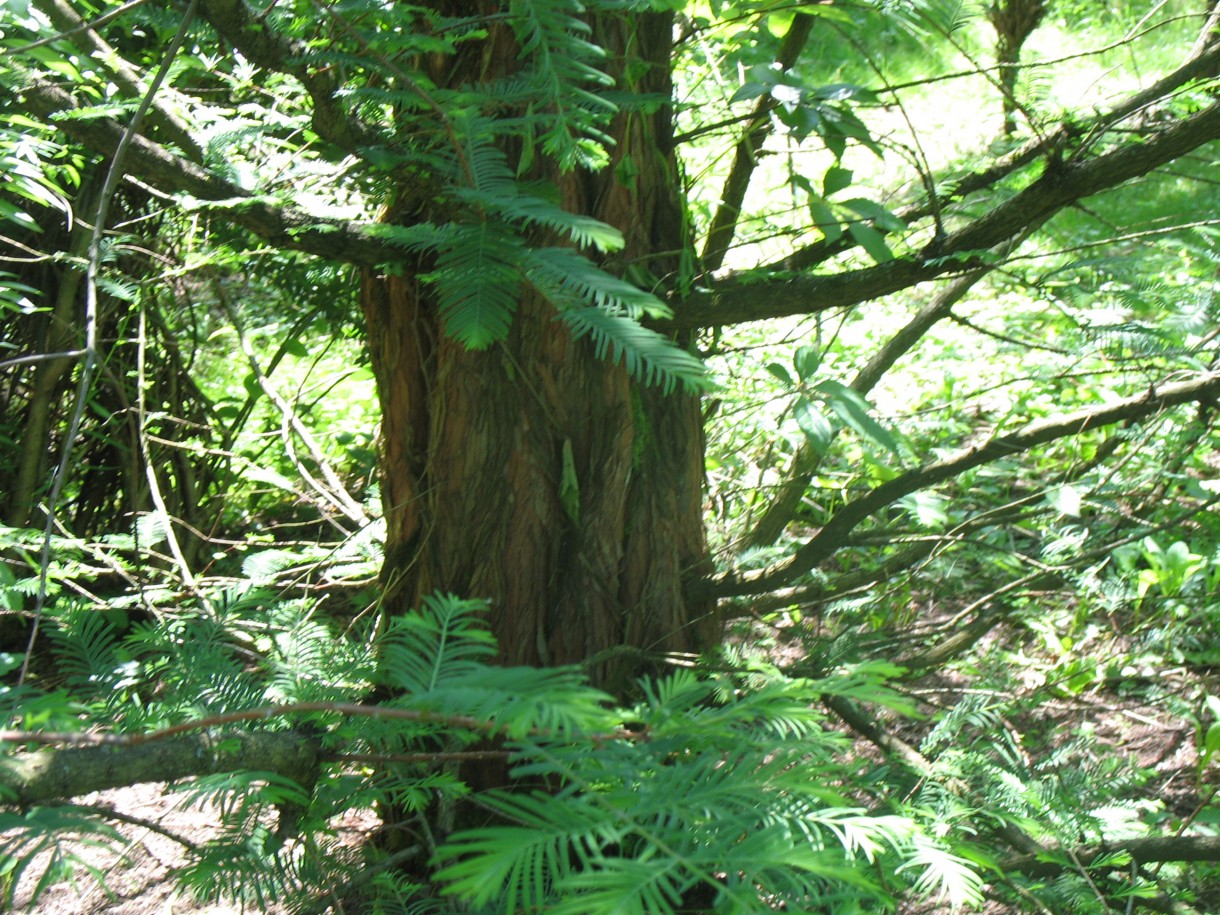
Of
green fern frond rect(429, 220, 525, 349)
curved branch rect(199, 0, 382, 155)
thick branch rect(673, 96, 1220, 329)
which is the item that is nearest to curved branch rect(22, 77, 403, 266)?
curved branch rect(199, 0, 382, 155)

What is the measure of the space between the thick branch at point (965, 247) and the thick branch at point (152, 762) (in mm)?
1056

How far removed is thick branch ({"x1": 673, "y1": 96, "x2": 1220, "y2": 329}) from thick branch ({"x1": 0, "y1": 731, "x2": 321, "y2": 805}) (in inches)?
41.6

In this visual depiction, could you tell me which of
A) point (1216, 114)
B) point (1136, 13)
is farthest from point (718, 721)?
point (1136, 13)

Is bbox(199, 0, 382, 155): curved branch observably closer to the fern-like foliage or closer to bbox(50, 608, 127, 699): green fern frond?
bbox(50, 608, 127, 699): green fern frond

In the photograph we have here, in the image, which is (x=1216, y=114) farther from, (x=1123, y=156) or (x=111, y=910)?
(x=111, y=910)

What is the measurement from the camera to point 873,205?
168 cm

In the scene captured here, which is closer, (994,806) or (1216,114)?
(1216,114)

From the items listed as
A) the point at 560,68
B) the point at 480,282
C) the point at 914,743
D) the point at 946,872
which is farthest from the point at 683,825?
the point at 914,743

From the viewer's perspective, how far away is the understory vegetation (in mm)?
1026

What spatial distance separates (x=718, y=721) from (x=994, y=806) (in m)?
1.03

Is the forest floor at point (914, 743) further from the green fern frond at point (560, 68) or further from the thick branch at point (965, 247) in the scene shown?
the green fern frond at point (560, 68)

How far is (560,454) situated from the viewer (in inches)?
75.7

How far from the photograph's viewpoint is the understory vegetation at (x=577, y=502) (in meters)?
1.03

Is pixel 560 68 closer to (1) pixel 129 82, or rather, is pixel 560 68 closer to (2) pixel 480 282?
(2) pixel 480 282
